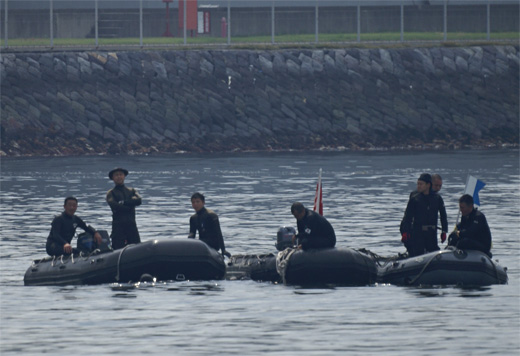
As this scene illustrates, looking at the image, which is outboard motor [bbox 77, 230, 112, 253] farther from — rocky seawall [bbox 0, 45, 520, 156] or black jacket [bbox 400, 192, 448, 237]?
rocky seawall [bbox 0, 45, 520, 156]

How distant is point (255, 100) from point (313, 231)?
3564 centimetres

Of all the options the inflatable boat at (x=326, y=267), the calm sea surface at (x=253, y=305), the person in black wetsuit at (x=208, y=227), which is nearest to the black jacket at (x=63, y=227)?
the calm sea surface at (x=253, y=305)

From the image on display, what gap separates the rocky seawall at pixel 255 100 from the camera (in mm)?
53625

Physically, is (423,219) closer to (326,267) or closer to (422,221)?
(422,221)

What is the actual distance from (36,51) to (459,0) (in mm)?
20597

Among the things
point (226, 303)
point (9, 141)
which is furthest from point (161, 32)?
point (226, 303)

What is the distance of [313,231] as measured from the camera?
20.5 metres

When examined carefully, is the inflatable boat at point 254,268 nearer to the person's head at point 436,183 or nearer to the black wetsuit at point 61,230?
the black wetsuit at point 61,230

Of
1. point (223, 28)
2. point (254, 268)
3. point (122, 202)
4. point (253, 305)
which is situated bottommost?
point (253, 305)

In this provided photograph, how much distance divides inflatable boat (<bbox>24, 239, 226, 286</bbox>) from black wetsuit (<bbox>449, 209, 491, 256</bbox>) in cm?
384

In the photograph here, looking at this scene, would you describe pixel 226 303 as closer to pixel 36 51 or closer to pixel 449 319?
pixel 449 319

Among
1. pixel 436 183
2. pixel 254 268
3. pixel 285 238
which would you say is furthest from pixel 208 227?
pixel 436 183

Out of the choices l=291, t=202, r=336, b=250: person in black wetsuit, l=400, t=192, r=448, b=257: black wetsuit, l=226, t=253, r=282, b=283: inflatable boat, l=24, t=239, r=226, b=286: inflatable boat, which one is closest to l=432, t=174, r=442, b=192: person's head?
l=400, t=192, r=448, b=257: black wetsuit

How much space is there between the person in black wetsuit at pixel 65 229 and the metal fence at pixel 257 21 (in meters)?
37.2
